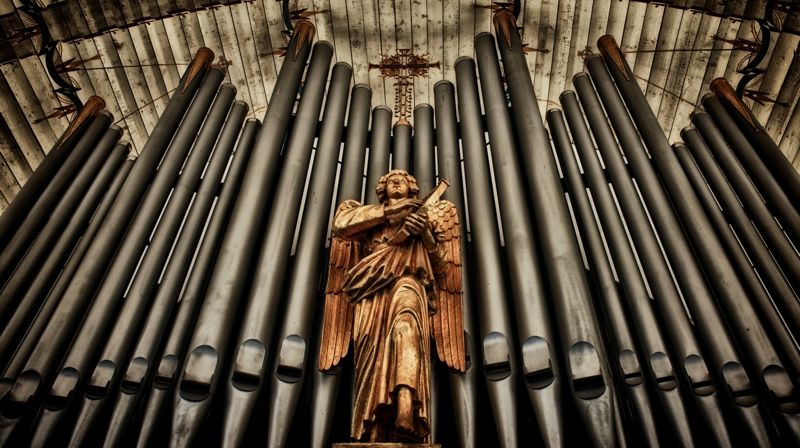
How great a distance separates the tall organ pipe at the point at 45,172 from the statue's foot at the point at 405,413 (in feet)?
16.6

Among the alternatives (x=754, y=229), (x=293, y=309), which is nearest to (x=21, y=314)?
(x=293, y=309)

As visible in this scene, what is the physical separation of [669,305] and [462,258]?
158cm

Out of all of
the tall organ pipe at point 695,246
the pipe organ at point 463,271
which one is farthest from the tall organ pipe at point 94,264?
the tall organ pipe at point 695,246

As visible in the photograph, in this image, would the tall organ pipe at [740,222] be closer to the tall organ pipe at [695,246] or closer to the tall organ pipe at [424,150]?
the tall organ pipe at [695,246]

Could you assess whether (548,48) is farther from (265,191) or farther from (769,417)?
(769,417)

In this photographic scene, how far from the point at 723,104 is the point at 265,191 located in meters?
5.62

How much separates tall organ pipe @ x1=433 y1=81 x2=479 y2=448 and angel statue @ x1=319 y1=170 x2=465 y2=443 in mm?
155

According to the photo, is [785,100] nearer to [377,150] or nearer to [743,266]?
[743,266]

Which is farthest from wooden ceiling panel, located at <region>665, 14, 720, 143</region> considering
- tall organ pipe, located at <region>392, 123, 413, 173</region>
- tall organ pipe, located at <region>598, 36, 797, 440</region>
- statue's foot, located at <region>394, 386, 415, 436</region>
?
statue's foot, located at <region>394, 386, 415, 436</region>

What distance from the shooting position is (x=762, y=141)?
22.5 ft

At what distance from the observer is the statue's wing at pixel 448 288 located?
4090 millimetres

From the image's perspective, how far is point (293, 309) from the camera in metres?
4.62

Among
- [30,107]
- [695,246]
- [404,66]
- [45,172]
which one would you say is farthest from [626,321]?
[30,107]

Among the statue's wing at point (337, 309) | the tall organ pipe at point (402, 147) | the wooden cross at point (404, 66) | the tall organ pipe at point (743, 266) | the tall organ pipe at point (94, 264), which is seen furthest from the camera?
the wooden cross at point (404, 66)
